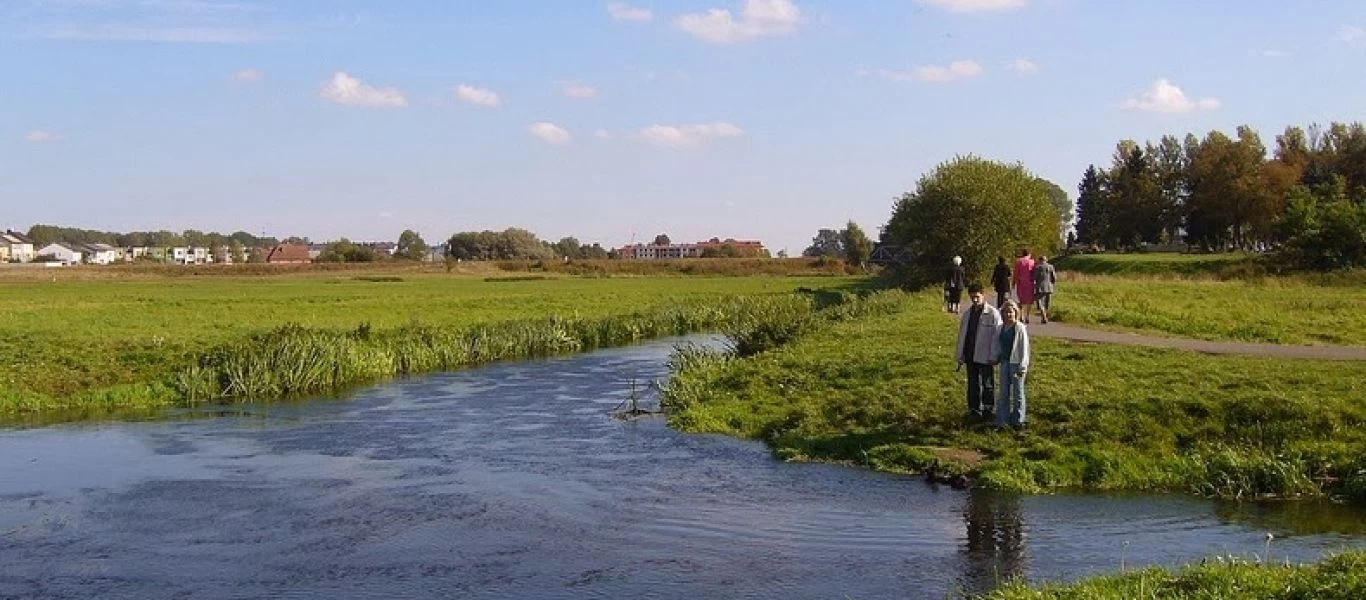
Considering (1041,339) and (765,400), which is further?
(1041,339)

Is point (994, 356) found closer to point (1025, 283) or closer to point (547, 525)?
point (547, 525)

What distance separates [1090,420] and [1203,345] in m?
8.62

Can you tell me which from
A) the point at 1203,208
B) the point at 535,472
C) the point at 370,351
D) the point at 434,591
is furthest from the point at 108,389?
the point at 1203,208

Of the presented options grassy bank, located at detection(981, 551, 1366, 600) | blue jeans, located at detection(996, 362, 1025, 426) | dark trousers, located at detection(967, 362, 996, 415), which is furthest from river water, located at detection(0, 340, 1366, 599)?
blue jeans, located at detection(996, 362, 1025, 426)

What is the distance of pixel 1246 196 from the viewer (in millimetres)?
92688

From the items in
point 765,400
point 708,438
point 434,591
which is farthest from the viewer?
point 765,400

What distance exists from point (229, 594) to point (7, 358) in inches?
999

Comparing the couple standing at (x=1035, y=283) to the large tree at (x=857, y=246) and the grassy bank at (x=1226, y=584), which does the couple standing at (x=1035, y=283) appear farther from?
the large tree at (x=857, y=246)

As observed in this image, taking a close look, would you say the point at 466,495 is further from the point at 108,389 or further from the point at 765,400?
the point at 108,389

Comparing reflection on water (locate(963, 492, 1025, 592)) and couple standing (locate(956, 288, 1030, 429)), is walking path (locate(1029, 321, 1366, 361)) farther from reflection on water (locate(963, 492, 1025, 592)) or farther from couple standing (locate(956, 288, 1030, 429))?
reflection on water (locate(963, 492, 1025, 592))

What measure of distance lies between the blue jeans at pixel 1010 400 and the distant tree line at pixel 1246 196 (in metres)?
54.0

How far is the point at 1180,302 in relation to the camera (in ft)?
139

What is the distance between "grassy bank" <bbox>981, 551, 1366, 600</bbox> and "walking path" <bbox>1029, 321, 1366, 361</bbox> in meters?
14.0

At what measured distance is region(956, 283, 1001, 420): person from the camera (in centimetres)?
1941
